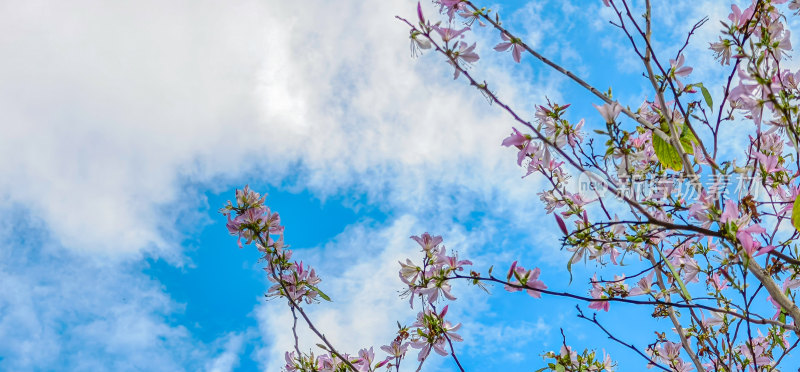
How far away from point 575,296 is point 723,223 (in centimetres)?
66

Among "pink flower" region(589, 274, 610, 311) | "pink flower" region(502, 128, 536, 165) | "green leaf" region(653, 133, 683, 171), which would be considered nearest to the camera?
"pink flower" region(502, 128, 536, 165)

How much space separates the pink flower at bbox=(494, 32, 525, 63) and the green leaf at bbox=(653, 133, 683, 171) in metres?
0.78

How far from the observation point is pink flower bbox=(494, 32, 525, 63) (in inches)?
107

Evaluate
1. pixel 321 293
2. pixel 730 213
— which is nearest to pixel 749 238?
pixel 730 213

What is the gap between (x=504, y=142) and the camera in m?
2.34

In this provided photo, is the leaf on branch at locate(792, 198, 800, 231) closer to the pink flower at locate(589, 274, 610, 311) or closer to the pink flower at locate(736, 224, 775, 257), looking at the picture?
the pink flower at locate(736, 224, 775, 257)

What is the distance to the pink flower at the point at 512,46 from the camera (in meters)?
2.71

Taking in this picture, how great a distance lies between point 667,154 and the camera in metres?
2.50

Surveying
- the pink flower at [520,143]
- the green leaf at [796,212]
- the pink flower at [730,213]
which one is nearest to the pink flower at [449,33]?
the pink flower at [520,143]

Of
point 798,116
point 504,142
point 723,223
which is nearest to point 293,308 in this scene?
point 504,142

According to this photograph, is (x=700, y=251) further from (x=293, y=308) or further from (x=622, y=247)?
(x=293, y=308)

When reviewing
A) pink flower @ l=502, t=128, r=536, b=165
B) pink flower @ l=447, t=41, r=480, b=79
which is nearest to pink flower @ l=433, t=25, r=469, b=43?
pink flower @ l=447, t=41, r=480, b=79

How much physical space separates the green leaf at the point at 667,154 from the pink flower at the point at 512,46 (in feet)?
2.56

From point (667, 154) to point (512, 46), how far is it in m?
0.93
